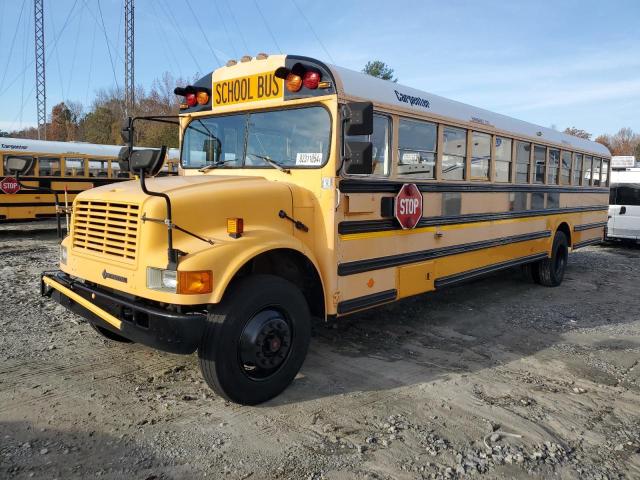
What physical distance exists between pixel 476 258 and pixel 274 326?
319cm

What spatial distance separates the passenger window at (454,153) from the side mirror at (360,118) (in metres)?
1.78

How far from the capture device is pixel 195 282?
9.94 feet

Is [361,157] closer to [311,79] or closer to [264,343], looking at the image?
[311,79]

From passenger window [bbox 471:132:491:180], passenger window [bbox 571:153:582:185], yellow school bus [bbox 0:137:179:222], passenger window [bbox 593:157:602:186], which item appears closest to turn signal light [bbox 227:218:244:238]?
passenger window [bbox 471:132:491:180]

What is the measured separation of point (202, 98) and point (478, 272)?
3.54 m

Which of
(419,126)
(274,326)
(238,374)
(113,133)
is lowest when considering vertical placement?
(238,374)

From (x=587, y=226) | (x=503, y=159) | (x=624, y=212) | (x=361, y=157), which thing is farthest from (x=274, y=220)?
(x=624, y=212)

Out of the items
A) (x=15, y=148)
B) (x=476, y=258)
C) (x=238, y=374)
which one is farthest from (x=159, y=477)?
(x=15, y=148)

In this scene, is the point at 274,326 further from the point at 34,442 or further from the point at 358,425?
the point at 34,442

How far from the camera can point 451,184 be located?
204 inches

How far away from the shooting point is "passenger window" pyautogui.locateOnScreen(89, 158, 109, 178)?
14.0m

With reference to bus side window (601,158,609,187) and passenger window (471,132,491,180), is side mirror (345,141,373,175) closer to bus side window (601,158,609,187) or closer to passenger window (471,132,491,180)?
passenger window (471,132,491,180)

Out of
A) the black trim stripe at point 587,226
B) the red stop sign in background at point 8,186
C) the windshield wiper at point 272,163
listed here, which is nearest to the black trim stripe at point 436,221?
the windshield wiper at point 272,163

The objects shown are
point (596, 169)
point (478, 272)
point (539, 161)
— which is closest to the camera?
point (478, 272)
